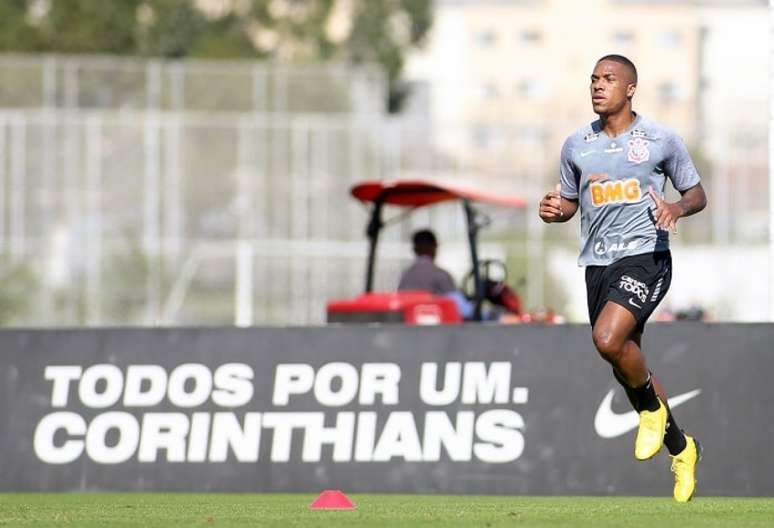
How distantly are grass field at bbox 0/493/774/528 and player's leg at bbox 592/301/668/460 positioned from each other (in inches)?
15.3

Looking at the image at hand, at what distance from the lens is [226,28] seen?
209 ft

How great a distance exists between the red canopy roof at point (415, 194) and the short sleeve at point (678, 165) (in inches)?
366

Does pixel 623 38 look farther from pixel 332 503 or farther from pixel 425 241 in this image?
pixel 332 503

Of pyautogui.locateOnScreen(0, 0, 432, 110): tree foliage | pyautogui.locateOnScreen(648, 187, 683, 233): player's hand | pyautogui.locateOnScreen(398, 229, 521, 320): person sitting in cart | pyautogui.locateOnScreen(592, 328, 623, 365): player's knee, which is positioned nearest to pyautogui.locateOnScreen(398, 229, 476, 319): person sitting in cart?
pyautogui.locateOnScreen(398, 229, 521, 320): person sitting in cart

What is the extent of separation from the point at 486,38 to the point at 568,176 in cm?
7271

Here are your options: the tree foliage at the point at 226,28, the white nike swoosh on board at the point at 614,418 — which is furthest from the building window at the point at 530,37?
the white nike swoosh on board at the point at 614,418

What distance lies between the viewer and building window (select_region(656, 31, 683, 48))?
74.4 metres

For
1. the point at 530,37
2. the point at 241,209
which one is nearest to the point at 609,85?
the point at 241,209

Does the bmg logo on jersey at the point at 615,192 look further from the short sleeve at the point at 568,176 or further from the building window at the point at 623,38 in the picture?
the building window at the point at 623,38

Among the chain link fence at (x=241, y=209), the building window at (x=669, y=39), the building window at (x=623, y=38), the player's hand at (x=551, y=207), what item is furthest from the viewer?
the building window at (x=623, y=38)

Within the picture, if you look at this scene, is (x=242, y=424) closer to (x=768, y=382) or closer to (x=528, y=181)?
(x=768, y=382)

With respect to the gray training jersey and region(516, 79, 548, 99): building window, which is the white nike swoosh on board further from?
region(516, 79, 548, 99): building window

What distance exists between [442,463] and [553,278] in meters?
18.8

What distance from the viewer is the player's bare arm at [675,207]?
8.98 meters
